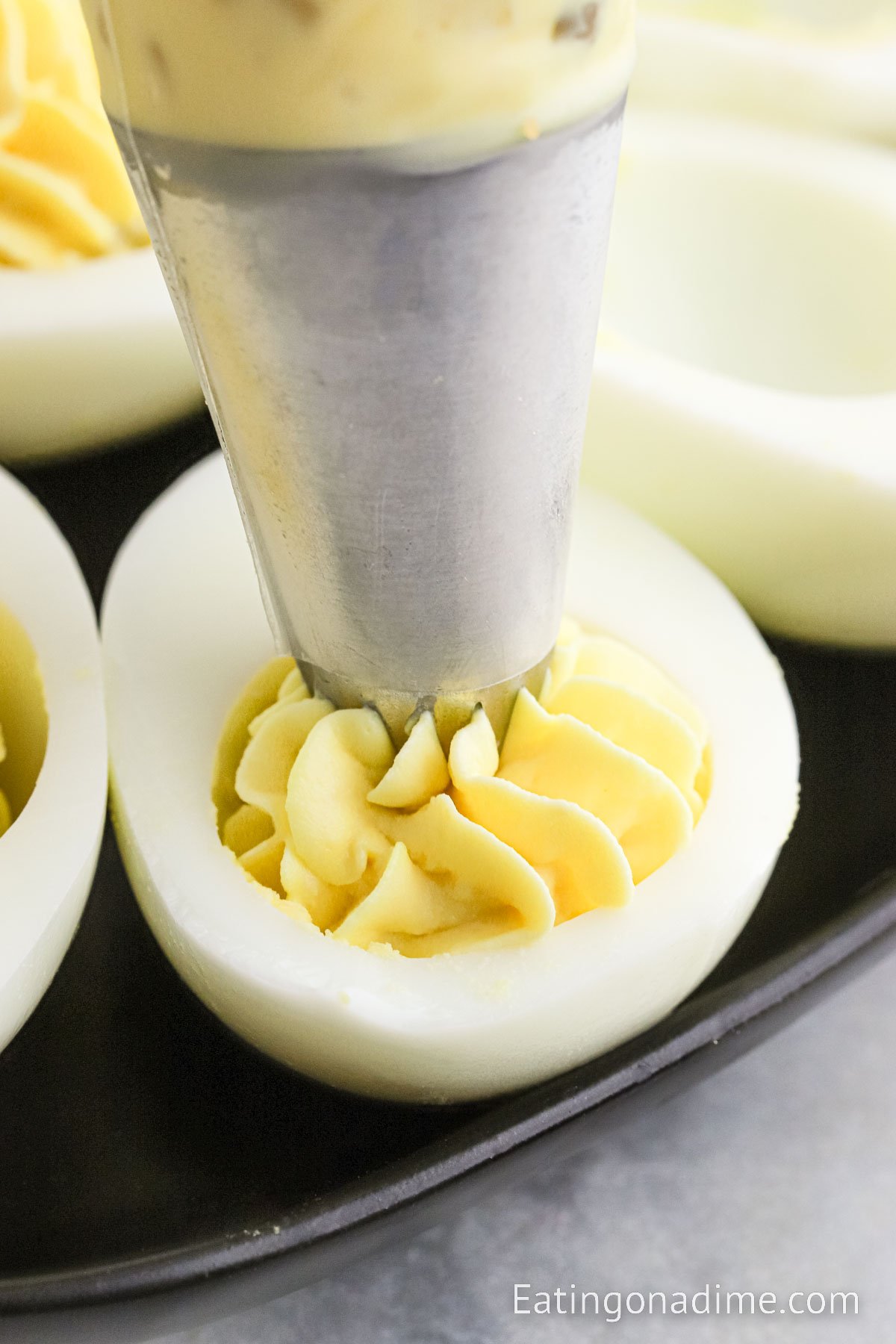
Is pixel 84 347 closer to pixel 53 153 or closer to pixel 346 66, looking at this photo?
pixel 53 153

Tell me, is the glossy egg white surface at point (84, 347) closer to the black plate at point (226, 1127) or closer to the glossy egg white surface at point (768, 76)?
the black plate at point (226, 1127)

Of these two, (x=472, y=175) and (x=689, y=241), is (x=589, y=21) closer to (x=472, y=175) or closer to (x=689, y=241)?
(x=472, y=175)

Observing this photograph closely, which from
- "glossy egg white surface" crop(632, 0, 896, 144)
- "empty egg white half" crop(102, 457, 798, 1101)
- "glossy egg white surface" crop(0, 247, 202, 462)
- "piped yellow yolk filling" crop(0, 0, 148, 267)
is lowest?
"empty egg white half" crop(102, 457, 798, 1101)

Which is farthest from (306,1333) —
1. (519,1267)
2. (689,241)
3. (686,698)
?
(689,241)

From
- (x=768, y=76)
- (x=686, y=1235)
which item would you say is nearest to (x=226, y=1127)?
(x=686, y=1235)

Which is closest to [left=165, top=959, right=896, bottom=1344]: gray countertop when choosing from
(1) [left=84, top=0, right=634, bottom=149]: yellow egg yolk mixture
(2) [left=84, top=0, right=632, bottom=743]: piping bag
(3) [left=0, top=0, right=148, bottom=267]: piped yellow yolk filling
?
(2) [left=84, top=0, right=632, bottom=743]: piping bag

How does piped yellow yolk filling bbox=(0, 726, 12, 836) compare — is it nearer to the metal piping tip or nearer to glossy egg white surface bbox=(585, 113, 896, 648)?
the metal piping tip
